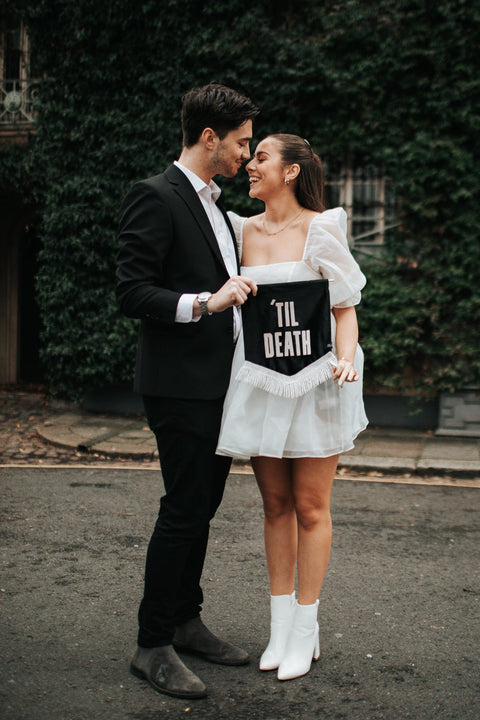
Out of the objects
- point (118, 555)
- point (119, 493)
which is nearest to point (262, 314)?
point (118, 555)

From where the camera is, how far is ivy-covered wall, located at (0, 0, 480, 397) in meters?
8.18

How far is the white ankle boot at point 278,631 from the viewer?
3090 millimetres

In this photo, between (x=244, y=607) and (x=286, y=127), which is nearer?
(x=244, y=607)

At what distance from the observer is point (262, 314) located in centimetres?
292

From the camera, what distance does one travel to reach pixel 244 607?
379cm

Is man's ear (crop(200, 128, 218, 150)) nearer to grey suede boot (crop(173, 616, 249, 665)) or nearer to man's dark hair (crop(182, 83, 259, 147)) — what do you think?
man's dark hair (crop(182, 83, 259, 147))

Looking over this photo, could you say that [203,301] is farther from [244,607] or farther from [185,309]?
[244,607]

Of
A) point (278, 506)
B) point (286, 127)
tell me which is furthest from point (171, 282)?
point (286, 127)

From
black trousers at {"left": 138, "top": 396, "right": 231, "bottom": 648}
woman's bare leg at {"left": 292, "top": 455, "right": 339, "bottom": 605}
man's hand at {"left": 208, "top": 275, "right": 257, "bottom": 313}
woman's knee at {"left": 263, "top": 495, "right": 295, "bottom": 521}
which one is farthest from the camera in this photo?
woman's knee at {"left": 263, "top": 495, "right": 295, "bottom": 521}

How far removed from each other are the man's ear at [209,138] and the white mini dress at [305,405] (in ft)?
1.58

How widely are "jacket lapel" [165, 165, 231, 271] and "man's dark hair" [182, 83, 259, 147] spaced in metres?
0.17

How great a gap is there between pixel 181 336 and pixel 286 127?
6395 millimetres

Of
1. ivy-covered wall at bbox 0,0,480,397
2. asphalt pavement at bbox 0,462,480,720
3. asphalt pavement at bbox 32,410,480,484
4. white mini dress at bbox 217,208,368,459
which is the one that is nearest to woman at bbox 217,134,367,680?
white mini dress at bbox 217,208,368,459

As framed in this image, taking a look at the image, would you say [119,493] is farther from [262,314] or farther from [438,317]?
[438,317]
